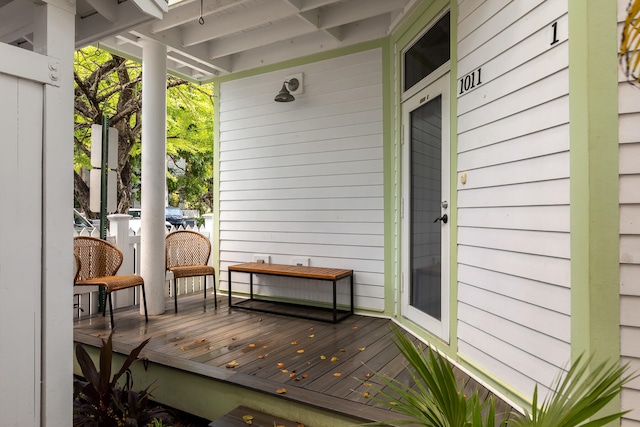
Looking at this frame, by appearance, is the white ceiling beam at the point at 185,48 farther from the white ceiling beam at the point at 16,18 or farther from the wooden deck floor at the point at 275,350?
the wooden deck floor at the point at 275,350

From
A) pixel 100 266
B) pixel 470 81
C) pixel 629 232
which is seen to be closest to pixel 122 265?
pixel 100 266

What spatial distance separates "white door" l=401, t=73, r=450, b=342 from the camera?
306 cm

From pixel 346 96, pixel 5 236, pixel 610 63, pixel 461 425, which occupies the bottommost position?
pixel 461 425

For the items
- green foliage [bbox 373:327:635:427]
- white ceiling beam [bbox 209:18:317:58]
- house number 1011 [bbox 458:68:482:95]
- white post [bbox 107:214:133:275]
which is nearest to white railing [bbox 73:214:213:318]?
white post [bbox 107:214:133:275]

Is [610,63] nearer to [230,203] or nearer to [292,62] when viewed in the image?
[292,62]

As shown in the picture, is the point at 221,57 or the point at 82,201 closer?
the point at 221,57

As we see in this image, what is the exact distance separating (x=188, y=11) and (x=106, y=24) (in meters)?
1.91

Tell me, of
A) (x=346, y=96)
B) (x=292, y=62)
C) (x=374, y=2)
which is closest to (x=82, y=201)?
(x=292, y=62)

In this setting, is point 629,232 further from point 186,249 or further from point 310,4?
point 186,249

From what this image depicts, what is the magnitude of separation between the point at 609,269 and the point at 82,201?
9470 millimetres

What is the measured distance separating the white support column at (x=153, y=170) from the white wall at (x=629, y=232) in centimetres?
384

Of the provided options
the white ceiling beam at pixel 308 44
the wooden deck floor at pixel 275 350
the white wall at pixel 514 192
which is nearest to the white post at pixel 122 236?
the wooden deck floor at pixel 275 350

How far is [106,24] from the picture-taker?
2.16m

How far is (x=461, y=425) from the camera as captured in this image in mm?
1152
